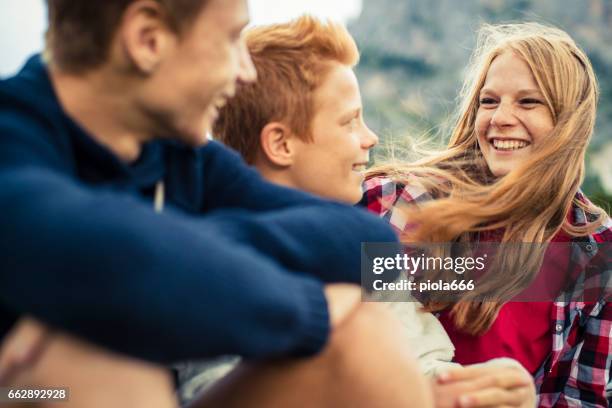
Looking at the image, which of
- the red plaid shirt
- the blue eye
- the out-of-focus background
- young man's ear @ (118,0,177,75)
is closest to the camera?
young man's ear @ (118,0,177,75)

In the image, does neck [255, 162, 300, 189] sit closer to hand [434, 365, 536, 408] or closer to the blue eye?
hand [434, 365, 536, 408]

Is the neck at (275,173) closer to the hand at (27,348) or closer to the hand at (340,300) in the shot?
the hand at (340,300)

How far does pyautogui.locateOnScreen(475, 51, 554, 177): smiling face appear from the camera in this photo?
2047 mm

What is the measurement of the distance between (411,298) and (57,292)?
1.14 m

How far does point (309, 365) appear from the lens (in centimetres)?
96

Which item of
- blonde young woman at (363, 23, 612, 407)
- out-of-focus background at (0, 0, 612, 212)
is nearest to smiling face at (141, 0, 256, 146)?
blonde young woman at (363, 23, 612, 407)

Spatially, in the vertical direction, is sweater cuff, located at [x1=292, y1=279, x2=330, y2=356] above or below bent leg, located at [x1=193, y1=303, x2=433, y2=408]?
above

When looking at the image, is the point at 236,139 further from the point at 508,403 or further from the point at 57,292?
the point at 57,292

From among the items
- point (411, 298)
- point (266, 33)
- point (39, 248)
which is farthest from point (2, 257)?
point (411, 298)

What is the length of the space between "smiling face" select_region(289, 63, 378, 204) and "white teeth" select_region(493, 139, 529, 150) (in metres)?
0.50

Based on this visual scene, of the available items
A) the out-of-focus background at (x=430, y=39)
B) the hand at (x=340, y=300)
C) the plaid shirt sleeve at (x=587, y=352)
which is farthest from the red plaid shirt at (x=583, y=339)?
the out-of-focus background at (x=430, y=39)

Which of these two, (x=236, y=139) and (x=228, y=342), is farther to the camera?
(x=236, y=139)

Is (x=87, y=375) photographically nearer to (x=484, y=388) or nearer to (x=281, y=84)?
(x=484, y=388)

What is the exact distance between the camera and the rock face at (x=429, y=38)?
47719 millimetres
